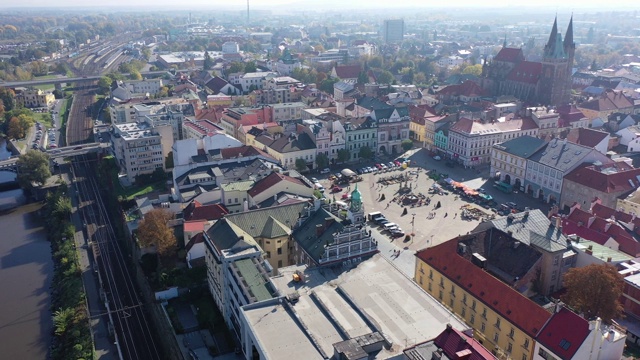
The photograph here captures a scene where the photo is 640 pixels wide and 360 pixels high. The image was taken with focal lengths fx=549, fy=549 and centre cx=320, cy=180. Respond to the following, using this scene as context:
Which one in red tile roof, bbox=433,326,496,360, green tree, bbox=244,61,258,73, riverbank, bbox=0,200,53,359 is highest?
green tree, bbox=244,61,258,73

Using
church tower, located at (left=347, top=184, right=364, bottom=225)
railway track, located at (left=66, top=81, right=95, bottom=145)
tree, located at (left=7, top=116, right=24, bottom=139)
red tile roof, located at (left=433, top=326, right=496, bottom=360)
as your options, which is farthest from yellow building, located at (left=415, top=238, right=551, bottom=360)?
tree, located at (left=7, top=116, right=24, bottom=139)

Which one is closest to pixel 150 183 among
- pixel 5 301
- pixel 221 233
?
pixel 5 301

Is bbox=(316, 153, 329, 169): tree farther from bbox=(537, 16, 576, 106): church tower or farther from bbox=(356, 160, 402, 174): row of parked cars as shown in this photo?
bbox=(537, 16, 576, 106): church tower

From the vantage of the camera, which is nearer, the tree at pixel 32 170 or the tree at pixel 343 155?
the tree at pixel 32 170

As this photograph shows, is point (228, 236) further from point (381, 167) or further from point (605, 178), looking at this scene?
point (605, 178)

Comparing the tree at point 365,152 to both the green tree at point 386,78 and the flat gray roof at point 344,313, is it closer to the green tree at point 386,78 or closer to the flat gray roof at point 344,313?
the flat gray roof at point 344,313

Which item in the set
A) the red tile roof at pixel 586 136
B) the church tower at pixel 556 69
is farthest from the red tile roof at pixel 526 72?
the red tile roof at pixel 586 136

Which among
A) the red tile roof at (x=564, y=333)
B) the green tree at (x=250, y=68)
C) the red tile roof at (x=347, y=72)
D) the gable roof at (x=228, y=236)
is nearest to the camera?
the red tile roof at (x=564, y=333)
